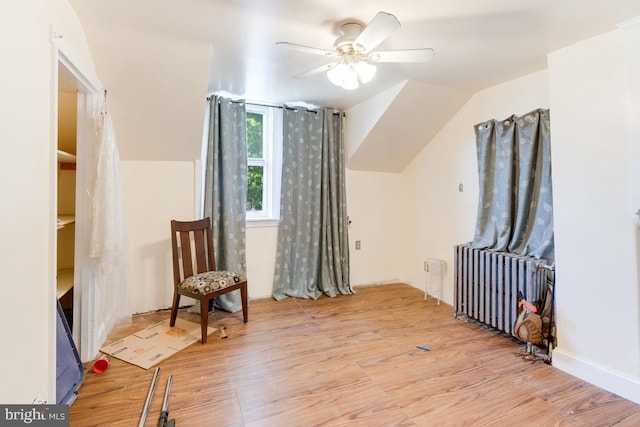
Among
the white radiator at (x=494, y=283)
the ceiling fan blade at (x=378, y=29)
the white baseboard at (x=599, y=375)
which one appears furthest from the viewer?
the white radiator at (x=494, y=283)

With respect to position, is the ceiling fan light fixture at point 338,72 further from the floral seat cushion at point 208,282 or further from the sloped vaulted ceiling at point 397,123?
the floral seat cushion at point 208,282

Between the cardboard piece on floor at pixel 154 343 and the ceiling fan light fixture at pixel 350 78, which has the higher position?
the ceiling fan light fixture at pixel 350 78

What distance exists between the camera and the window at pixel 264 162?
3547mm

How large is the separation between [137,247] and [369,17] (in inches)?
109

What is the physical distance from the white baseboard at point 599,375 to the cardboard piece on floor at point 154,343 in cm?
262

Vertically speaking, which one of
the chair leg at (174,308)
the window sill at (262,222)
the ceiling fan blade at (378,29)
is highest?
Result: the ceiling fan blade at (378,29)

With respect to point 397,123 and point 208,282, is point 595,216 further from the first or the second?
point 208,282

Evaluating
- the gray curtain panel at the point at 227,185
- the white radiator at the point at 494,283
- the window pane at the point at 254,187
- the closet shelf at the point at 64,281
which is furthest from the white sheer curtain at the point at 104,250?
the white radiator at the point at 494,283

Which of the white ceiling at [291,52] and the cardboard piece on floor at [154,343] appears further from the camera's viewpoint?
the cardboard piece on floor at [154,343]

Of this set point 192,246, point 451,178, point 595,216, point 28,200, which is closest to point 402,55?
point 595,216

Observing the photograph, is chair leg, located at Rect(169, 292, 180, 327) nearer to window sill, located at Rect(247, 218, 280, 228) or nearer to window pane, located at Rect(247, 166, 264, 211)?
window sill, located at Rect(247, 218, 280, 228)

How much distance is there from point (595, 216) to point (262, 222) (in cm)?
285

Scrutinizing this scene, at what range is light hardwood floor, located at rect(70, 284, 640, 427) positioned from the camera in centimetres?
163

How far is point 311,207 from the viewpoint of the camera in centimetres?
357
